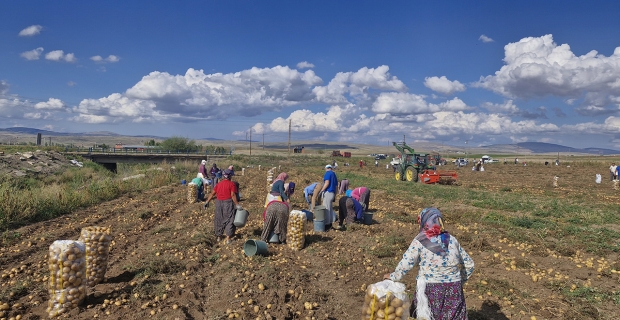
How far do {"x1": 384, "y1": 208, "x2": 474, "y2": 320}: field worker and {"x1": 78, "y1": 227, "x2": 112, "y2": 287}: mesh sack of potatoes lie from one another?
4551mm

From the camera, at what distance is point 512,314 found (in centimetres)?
540

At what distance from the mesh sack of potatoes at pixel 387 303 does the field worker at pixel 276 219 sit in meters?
4.97

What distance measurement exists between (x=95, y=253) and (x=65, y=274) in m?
1.12

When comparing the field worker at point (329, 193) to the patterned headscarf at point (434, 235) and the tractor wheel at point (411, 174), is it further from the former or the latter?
the tractor wheel at point (411, 174)

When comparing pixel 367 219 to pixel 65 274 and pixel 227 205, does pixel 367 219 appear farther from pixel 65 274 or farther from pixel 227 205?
pixel 65 274

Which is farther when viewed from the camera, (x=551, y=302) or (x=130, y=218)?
(x=130, y=218)

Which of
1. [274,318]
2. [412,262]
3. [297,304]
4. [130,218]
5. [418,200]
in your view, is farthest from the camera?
[418,200]

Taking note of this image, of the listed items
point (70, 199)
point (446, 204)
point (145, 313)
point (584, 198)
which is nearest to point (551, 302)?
point (145, 313)

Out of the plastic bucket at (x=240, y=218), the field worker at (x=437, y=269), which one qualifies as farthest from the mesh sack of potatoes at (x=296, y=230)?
the field worker at (x=437, y=269)

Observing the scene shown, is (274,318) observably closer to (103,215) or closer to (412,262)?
(412,262)

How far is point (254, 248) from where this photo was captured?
297 inches

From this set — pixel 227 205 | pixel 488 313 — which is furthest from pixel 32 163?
pixel 488 313

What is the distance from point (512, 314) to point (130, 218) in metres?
10.3

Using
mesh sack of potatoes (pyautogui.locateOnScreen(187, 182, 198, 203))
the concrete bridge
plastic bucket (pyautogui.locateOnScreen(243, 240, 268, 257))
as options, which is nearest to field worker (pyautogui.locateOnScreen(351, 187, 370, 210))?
plastic bucket (pyautogui.locateOnScreen(243, 240, 268, 257))
